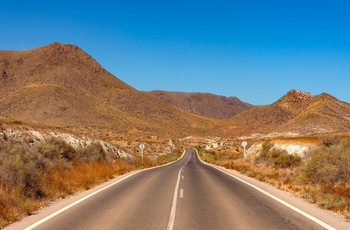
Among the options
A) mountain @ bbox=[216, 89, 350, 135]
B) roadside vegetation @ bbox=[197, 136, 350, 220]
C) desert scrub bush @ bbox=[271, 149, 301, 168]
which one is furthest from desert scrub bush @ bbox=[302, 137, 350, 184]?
mountain @ bbox=[216, 89, 350, 135]

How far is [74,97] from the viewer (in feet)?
363

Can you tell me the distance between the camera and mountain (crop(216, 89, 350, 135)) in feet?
279

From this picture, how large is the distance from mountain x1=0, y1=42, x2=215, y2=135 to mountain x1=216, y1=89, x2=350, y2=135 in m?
24.1

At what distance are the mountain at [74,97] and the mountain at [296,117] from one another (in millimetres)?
24105

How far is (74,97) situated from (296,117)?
229 ft

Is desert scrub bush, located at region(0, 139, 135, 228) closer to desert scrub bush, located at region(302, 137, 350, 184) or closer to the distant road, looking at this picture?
the distant road

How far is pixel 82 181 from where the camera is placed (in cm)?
1599

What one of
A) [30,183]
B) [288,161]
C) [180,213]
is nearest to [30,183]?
[30,183]

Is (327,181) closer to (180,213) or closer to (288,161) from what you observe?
(180,213)

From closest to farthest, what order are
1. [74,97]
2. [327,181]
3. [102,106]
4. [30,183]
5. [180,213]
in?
1. [180,213]
2. [30,183]
3. [327,181]
4. [74,97]
5. [102,106]

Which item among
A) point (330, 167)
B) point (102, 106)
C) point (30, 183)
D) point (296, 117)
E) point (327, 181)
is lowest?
point (30, 183)

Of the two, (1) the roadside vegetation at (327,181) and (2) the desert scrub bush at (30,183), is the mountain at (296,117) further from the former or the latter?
(2) the desert scrub bush at (30,183)

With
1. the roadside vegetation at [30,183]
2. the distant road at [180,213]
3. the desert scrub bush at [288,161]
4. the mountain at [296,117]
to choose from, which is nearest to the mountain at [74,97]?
the mountain at [296,117]

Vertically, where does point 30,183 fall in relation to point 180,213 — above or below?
above
